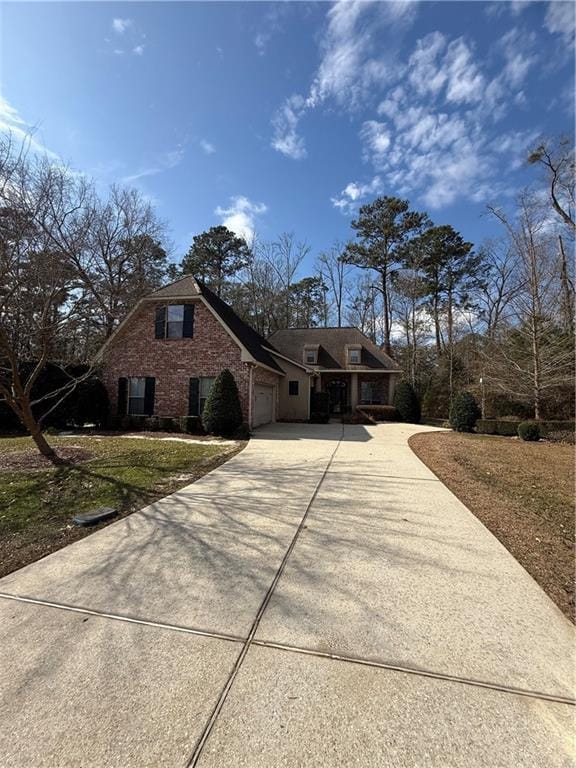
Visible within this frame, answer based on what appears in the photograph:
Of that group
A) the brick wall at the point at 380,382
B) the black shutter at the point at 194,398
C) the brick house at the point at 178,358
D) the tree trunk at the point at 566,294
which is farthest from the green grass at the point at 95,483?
the tree trunk at the point at 566,294

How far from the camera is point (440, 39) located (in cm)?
709

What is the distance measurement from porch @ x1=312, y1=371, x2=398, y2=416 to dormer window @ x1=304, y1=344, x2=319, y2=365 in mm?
1006

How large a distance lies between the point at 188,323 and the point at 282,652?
13.3m

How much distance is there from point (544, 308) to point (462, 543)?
51.2 ft

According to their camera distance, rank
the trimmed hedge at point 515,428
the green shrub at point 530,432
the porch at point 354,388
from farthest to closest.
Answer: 1. the porch at point 354,388
2. the trimmed hedge at point 515,428
3. the green shrub at point 530,432

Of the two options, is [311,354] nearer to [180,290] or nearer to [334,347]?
[334,347]

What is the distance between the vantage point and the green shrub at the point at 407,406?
64.3 ft

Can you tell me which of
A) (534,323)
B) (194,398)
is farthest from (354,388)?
(194,398)

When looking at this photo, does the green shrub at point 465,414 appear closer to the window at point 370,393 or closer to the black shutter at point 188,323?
the window at point 370,393

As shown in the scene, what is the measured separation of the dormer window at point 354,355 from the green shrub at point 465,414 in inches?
307

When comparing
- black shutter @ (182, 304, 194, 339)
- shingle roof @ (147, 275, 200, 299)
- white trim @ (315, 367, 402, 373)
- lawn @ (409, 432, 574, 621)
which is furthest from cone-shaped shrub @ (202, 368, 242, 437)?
white trim @ (315, 367, 402, 373)

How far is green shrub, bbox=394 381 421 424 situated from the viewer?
19609 mm

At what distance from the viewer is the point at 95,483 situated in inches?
238

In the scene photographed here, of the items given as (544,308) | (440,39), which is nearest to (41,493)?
(440,39)
